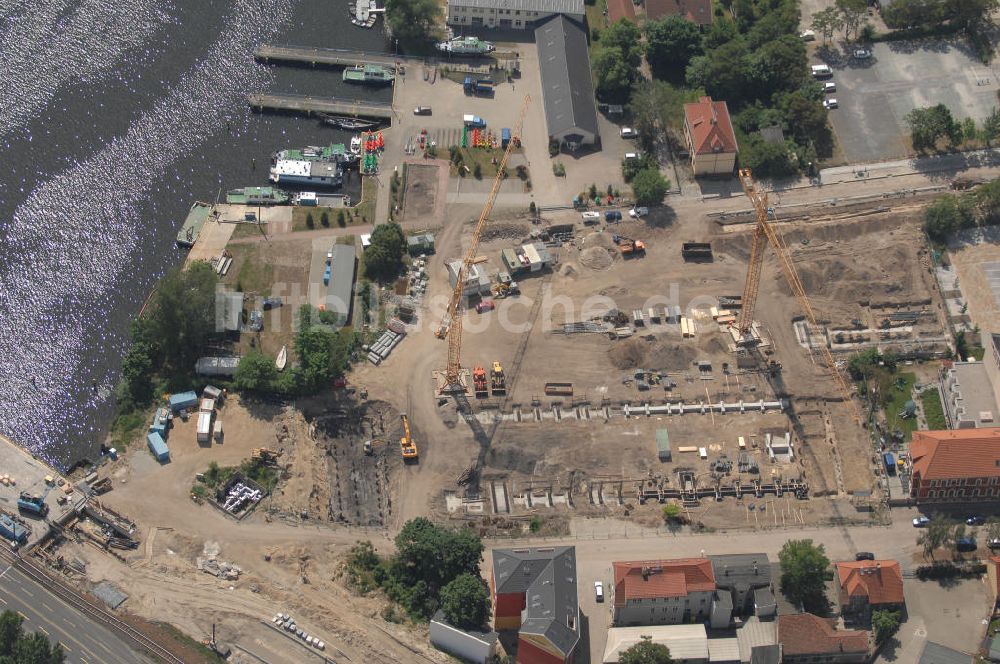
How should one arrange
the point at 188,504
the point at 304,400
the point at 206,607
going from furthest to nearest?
the point at 304,400 < the point at 188,504 < the point at 206,607

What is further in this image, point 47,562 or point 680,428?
point 680,428

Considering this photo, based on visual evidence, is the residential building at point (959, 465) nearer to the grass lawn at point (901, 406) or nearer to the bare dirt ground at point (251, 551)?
the grass lawn at point (901, 406)

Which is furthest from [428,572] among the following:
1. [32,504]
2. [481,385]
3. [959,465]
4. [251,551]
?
[959,465]

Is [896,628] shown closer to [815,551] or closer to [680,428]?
[815,551]

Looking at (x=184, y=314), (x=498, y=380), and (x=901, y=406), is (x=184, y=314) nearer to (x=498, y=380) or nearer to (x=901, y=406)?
(x=498, y=380)

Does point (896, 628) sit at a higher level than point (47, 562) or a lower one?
lower

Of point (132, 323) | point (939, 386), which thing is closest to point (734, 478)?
point (939, 386)
